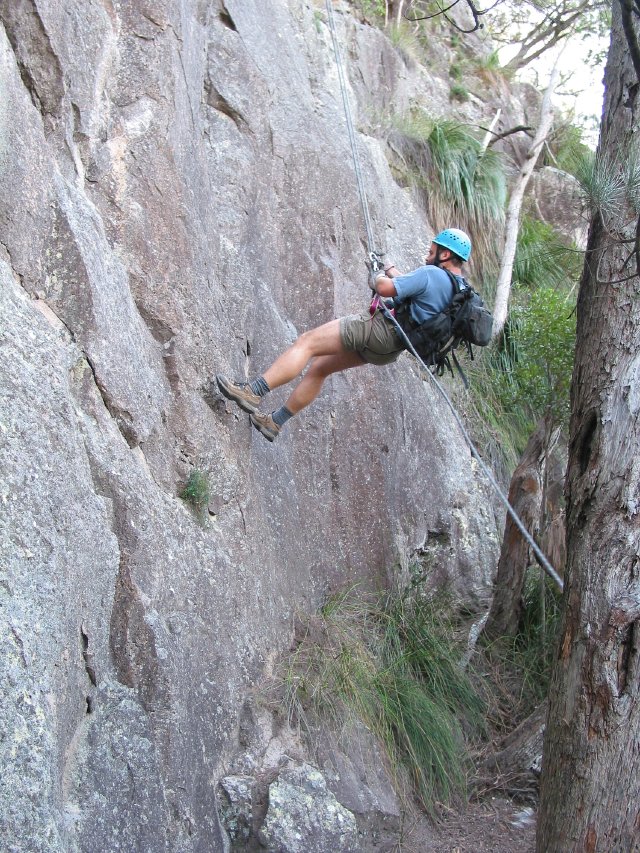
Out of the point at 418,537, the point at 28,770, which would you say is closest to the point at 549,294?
the point at 418,537

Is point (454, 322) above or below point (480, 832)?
above

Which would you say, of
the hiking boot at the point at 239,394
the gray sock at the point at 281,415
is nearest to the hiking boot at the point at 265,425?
the gray sock at the point at 281,415

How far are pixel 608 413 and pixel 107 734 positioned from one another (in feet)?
8.53

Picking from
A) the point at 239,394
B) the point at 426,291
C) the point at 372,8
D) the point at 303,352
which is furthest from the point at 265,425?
the point at 372,8

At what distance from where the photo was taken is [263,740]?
17.1 ft

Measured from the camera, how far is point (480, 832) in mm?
6117

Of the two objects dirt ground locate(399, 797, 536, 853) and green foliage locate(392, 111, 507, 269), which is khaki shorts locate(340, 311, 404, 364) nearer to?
dirt ground locate(399, 797, 536, 853)

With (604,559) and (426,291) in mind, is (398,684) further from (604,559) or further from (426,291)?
(604,559)

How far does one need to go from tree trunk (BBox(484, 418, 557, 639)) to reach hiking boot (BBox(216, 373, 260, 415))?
292 cm

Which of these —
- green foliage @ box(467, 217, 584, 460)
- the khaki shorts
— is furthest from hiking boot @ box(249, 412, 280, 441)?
green foliage @ box(467, 217, 584, 460)

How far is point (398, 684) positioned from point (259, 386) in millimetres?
2362

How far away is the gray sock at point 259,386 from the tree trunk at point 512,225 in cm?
498

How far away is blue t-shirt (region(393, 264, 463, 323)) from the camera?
5992 millimetres

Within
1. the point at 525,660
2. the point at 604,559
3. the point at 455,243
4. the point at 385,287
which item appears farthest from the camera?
the point at 525,660
